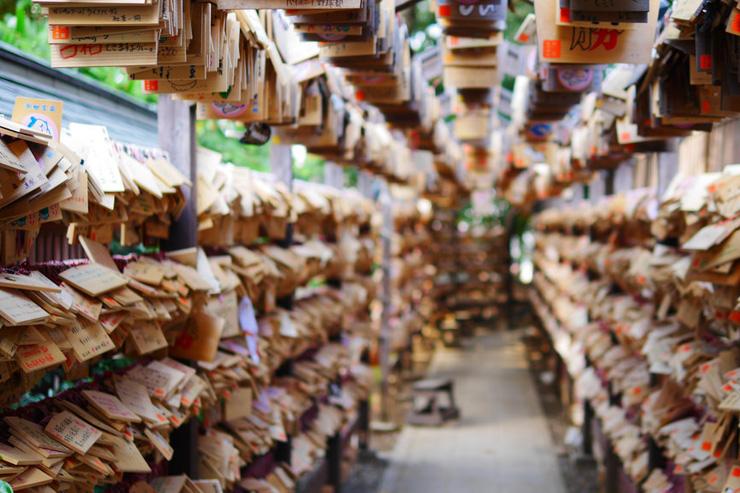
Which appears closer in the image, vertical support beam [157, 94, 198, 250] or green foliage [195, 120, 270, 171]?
vertical support beam [157, 94, 198, 250]

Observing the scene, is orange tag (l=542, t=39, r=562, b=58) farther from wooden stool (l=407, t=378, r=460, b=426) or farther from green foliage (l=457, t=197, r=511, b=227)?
green foliage (l=457, t=197, r=511, b=227)

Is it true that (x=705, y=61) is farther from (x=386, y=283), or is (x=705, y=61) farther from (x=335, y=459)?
(x=386, y=283)

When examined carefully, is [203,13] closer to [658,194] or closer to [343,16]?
[343,16]

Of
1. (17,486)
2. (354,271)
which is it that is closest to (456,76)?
(17,486)

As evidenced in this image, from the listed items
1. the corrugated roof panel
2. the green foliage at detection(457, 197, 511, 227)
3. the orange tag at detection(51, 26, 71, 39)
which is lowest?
the green foliage at detection(457, 197, 511, 227)

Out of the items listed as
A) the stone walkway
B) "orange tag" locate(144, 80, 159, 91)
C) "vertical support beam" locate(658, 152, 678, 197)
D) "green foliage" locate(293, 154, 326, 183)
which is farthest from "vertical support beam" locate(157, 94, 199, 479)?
"green foliage" locate(293, 154, 326, 183)

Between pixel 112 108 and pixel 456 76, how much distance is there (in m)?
1.64

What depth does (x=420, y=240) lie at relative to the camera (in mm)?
15266

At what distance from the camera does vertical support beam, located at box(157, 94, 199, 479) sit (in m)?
3.58

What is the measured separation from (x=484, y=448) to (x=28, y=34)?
20.2ft

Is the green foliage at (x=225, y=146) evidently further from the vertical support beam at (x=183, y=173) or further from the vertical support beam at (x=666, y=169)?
the vertical support beam at (x=666, y=169)

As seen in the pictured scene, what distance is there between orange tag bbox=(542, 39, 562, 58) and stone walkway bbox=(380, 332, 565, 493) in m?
5.42

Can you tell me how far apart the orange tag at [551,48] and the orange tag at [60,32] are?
1432mm

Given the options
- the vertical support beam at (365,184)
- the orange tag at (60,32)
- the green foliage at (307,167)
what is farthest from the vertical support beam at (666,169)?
the green foliage at (307,167)
